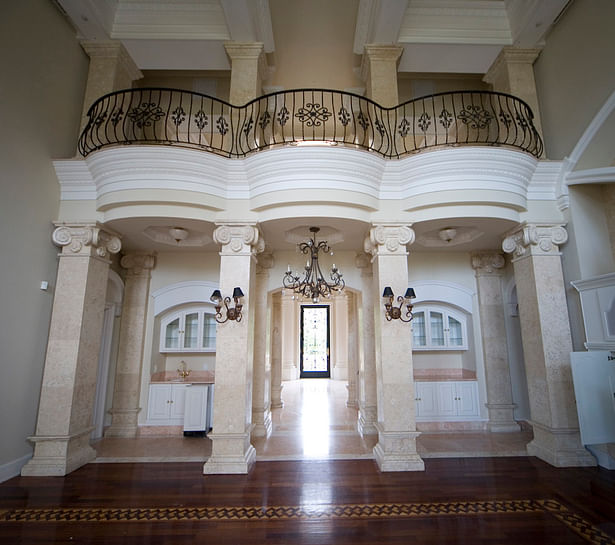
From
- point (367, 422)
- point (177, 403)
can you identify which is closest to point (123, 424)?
point (177, 403)

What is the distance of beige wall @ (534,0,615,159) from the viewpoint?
447 centimetres

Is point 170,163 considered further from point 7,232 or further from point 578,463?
point 578,463

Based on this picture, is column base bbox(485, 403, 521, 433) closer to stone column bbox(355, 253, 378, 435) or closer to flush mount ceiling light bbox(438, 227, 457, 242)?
stone column bbox(355, 253, 378, 435)

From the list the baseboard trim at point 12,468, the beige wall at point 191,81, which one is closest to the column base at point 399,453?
the baseboard trim at point 12,468

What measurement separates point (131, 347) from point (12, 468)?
2402 mm

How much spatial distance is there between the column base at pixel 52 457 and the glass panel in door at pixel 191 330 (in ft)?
7.98

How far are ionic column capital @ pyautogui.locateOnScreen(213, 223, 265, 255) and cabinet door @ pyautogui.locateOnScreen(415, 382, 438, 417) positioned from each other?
413 cm

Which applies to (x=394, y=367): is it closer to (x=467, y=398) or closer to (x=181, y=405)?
(x=467, y=398)

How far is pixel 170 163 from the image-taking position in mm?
4613

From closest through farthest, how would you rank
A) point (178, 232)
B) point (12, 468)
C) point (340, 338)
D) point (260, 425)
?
point (12, 468) < point (178, 232) < point (260, 425) < point (340, 338)

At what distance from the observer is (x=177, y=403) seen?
6.35 meters

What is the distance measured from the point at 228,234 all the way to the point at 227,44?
3.43 meters

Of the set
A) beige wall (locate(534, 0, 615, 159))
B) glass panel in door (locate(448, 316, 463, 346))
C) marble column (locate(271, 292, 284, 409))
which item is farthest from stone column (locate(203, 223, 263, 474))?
beige wall (locate(534, 0, 615, 159))

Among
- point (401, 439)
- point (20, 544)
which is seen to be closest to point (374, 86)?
point (401, 439)
